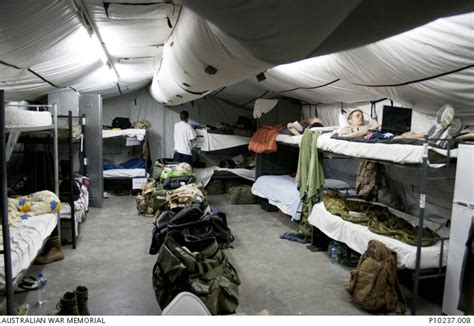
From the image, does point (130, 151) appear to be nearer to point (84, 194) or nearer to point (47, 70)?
point (84, 194)

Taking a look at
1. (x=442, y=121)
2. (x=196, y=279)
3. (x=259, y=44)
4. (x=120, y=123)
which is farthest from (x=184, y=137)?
(x=259, y=44)

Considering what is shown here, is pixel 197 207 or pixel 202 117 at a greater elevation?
pixel 202 117

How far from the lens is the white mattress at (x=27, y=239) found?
8.23 feet

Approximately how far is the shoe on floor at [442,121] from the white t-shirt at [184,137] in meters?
5.16

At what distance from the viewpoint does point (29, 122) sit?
2771 mm

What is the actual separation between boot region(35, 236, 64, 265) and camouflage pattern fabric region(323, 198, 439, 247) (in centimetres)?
305

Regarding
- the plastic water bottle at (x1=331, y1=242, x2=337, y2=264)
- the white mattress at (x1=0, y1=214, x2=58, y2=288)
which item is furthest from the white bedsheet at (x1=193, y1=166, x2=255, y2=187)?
the white mattress at (x1=0, y1=214, x2=58, y2=288)

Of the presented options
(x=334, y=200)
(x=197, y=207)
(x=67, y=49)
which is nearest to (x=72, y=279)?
(x=197, y=207)

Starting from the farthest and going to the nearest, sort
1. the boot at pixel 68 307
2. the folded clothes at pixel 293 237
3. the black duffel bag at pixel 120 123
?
the black duffel bag at pixel 120 123 < the folded clothes at pixel 293 237 < the boot at pixel 68 307

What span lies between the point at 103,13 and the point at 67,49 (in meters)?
0.79

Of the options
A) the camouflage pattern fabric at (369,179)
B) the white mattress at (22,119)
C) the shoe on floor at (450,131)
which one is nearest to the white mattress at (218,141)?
the camouflage pattern fabric at (369,179)

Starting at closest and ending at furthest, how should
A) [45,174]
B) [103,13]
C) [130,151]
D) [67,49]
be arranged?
1. [103,13]
2. [67,49]
3. [45,174]
4. [130,151]

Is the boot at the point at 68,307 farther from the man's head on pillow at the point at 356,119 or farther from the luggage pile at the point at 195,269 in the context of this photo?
the man's head on pillow at the point at 356,119

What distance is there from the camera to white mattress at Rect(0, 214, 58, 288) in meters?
2.51
